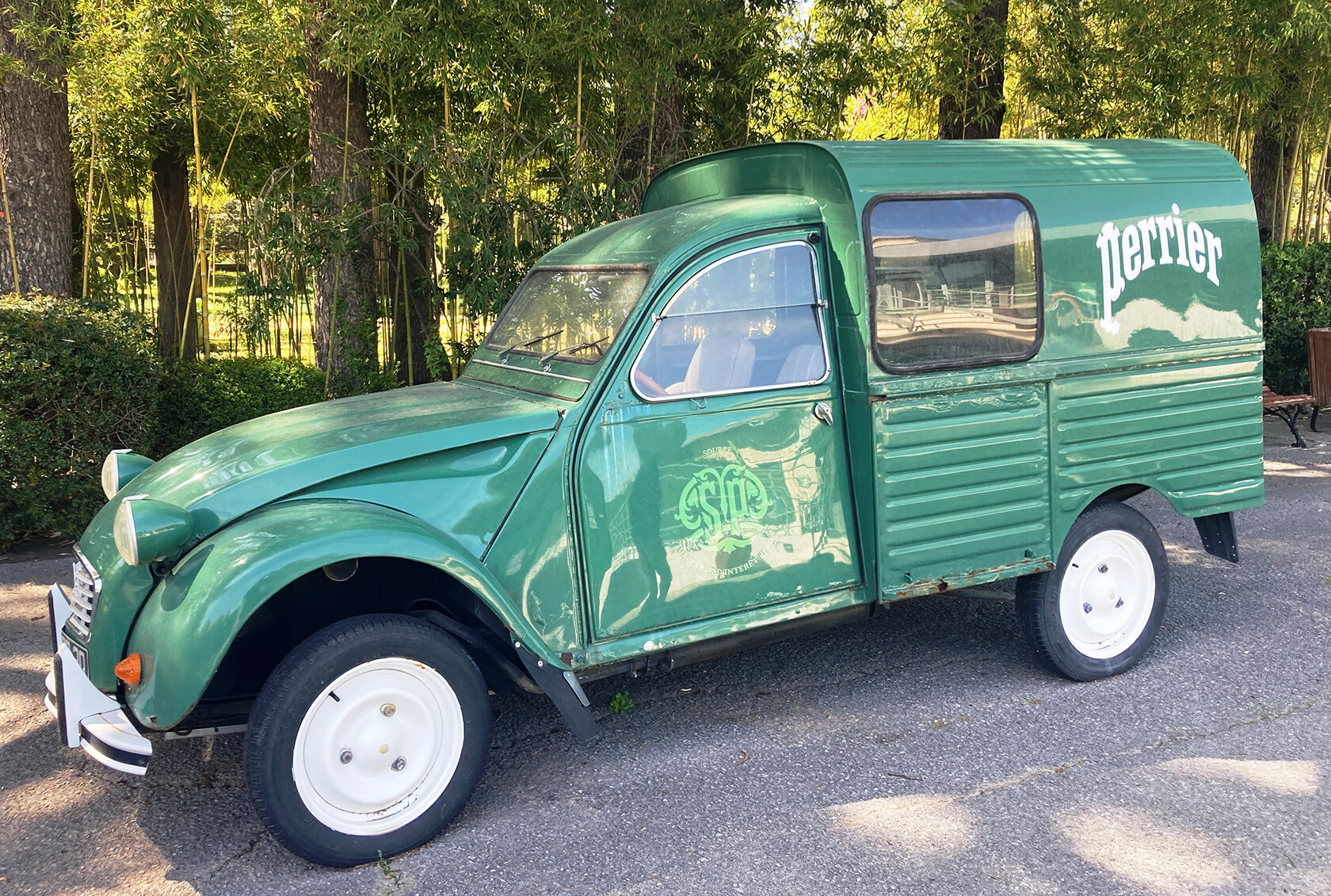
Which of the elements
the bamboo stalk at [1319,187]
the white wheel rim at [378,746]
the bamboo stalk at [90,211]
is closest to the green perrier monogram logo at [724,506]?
the white wheel rim at [378,746]

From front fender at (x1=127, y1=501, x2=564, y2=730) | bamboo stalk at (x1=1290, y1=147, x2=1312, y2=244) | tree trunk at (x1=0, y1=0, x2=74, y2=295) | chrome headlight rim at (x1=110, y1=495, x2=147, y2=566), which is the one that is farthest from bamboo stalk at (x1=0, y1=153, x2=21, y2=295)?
bamboo stalk at (x1=1290, y1=147, x2=1312, y2=244)

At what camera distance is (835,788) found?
370 cm

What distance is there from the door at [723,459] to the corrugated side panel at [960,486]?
0.62 feet

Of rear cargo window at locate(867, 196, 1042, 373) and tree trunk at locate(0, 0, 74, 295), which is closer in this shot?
rear cargo window at locate(867, 196, 1042, 373)

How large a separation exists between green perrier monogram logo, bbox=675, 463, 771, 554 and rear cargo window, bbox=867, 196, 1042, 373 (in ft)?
2.41

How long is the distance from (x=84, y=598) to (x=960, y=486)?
3.27m

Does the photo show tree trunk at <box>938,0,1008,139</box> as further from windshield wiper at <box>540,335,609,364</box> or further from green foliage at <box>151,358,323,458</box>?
green foliage at <box>151,358,323,458</box>

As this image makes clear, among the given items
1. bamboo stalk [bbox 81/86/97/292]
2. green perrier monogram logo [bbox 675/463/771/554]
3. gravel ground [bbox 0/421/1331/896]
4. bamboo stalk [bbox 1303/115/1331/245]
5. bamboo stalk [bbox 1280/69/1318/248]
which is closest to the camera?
gravel ground [bbox 0/421/1331/896]

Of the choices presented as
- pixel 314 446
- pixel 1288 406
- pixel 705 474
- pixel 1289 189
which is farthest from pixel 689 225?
pixel 1289 189

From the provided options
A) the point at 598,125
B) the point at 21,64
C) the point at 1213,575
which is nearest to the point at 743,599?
the point at 1213,575

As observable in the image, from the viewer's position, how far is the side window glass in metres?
3.82

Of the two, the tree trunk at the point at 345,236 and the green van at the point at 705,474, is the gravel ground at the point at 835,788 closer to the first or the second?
the green van at the point at 705,474

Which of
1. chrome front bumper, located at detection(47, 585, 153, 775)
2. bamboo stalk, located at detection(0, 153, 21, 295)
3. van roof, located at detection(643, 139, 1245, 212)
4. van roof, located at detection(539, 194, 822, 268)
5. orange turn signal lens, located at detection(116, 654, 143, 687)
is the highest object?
bamboo stalk, located at detection(0, 153, 21, 295)

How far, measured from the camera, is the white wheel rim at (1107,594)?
4.60 m
